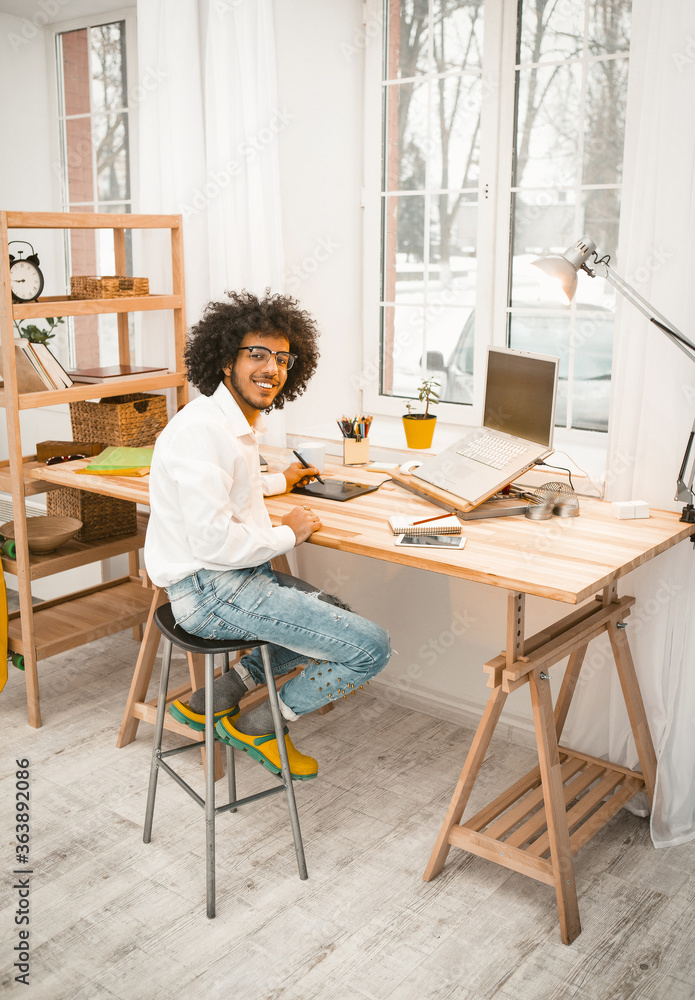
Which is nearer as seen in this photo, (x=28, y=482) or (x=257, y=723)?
(x=257, y=723)

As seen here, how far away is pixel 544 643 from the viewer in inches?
83.7

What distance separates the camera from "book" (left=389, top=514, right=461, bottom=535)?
2166 mm

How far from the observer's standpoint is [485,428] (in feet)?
8.52

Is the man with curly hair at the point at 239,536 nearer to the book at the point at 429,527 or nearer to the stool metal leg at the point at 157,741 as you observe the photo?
the stool metal leg at the point at 157,741

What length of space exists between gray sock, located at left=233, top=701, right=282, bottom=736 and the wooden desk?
1.48 ft

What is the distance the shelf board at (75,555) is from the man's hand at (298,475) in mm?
942

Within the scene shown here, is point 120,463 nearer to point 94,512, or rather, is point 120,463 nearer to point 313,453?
point 94,512

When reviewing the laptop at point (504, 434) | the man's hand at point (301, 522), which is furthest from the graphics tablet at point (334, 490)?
the man's hand at point (301, 522)

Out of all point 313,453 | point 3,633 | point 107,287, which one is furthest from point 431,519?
point 3,633

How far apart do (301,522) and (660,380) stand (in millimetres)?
974

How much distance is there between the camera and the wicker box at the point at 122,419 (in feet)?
10.3

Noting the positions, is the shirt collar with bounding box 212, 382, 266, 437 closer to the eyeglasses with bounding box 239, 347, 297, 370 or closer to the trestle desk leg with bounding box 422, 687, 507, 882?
the eyeglasses with bounding box 239, 347, 297, 370

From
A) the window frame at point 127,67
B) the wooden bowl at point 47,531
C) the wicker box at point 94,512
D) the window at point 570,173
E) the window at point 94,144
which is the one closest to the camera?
the window at point 570,173

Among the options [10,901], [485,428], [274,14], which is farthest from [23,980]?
[274,14]
